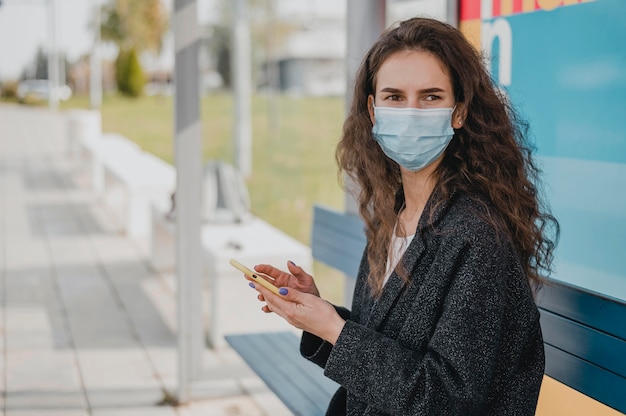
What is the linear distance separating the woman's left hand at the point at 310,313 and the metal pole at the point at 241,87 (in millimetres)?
8576

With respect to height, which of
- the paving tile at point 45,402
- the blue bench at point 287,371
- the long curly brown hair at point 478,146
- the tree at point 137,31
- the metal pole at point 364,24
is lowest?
the paving tile at point 45,402

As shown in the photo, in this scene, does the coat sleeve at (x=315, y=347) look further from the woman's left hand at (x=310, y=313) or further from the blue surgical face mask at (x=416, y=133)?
the blue surgical face mask at (x=416, y=133)

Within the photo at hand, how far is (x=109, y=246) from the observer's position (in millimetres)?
8273

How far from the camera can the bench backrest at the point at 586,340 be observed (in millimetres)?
2164

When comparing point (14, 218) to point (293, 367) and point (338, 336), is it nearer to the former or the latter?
point (293, 367)

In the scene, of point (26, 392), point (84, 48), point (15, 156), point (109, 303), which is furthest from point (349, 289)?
point (84, 48)

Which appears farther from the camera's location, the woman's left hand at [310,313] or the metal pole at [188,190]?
the metal pole at [188,190]

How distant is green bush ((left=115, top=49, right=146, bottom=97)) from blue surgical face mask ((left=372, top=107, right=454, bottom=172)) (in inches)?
1413

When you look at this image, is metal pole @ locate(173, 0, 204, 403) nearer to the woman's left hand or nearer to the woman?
the woman

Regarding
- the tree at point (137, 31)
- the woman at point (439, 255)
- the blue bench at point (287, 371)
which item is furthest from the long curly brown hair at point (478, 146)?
the tree at point (137, 31)

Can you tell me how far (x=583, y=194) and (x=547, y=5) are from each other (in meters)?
0.60

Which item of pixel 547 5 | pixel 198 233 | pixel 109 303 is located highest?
pixel 547 5

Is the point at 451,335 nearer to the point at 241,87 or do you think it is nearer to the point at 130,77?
the point at 241,87

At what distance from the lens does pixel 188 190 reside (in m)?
4.21
